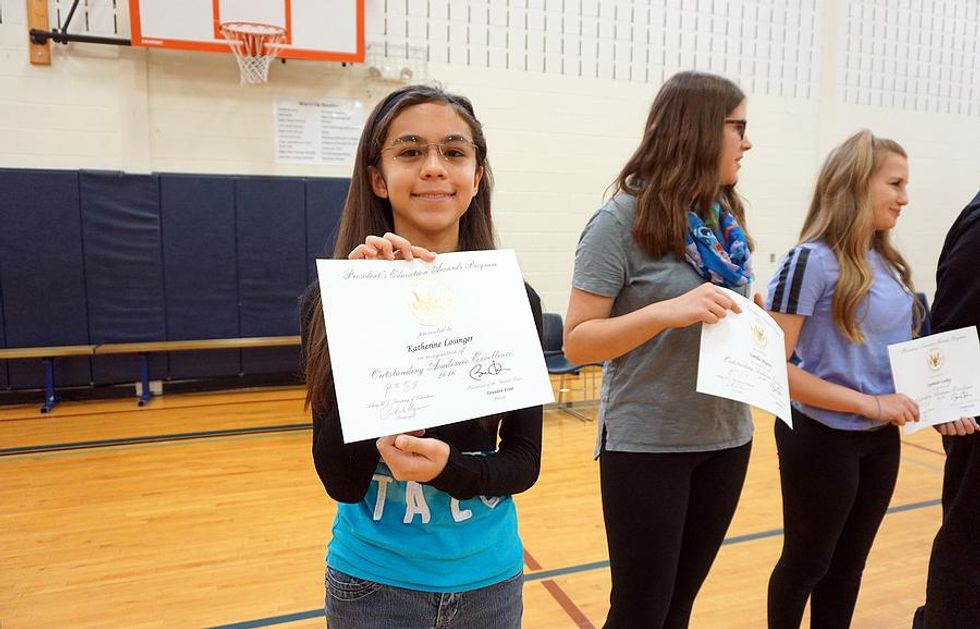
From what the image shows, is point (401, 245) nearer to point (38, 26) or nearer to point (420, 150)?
point (420, 150)

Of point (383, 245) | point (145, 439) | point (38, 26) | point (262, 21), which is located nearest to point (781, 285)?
point (383, 245)

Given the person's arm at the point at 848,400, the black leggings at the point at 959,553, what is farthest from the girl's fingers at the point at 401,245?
the black leggings at the point at 959,553

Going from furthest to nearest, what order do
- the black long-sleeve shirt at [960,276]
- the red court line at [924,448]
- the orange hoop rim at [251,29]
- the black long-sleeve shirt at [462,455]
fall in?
the orange hoop rim at [251,29], the red court line at [924,448], the black long-sleeve shirt at [960,276], the black long-sleeve shirt at [462,455]

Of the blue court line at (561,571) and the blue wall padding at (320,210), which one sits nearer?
the blue court line at (561,571)

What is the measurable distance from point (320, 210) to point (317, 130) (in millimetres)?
732

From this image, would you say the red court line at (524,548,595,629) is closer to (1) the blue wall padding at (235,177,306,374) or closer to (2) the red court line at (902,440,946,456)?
(2) the red court line at (902,440,946,456)

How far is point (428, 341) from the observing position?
3.14 ft

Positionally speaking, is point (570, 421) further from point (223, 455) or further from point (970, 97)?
point (970, 97)

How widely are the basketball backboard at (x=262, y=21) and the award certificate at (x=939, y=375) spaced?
5231 millimetres

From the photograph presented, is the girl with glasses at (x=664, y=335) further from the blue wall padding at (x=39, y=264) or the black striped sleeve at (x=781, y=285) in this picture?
the blue wall padding at (x=39, y=264)

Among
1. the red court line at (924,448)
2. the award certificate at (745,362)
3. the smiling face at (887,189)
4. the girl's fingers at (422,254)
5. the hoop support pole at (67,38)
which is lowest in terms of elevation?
the red court line at (924,448)

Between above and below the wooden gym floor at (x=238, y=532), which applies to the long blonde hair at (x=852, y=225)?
above

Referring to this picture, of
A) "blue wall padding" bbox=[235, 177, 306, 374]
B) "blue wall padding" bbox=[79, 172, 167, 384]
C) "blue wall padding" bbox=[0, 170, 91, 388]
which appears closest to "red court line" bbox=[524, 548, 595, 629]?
"blue wall padding" bbox=[235, 177, 306, 374]

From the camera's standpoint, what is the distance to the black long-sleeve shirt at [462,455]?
1.00 meters
